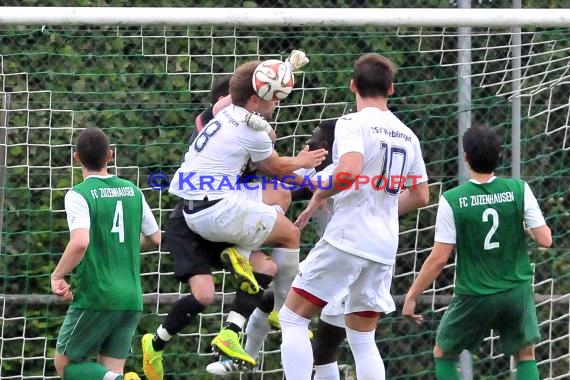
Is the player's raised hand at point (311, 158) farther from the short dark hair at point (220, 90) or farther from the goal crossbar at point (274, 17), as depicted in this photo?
the goal crossbar at point (274, 17)

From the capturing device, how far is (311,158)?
24.0 ft

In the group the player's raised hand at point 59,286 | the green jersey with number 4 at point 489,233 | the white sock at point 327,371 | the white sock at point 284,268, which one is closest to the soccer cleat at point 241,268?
the white sock at point 284,268

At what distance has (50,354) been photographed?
9.36 m

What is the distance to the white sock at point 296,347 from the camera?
704cm

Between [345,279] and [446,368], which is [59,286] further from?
[446,368]

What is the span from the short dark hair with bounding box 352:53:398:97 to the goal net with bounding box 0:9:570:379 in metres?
1.77

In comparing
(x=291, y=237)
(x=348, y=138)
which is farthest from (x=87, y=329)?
(x=348, y=138)

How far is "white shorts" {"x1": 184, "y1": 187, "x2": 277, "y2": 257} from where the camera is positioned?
7418 mm

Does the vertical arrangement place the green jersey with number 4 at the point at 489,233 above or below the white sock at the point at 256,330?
above

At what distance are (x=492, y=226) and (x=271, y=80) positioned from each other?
1.44m

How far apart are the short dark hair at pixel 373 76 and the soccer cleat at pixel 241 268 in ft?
4.01

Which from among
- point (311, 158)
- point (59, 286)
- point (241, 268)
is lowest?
point (59, 286)

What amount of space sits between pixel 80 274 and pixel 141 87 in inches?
91.2

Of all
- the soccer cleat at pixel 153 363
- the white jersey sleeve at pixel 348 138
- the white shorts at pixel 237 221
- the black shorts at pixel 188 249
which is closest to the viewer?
the white jersey sleeve at pixel 348 138
